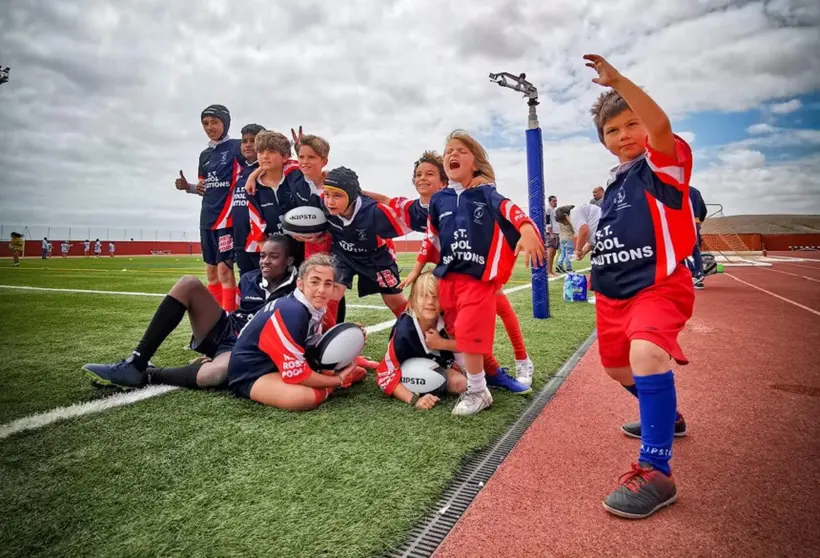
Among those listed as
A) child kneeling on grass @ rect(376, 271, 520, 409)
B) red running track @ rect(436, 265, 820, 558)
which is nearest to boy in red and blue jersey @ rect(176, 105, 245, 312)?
child kneeling on grass @ rect(376, 271, 520, 409)

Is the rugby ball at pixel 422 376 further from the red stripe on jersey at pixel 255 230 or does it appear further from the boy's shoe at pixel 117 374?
the red stripe on jersey at pixel 255 230

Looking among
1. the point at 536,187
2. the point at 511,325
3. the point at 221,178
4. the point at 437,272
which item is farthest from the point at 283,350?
the point at 536,187

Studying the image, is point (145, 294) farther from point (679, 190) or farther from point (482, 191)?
point (679, 190)

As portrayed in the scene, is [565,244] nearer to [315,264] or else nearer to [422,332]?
[422,332]

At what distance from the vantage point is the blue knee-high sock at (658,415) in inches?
76.9

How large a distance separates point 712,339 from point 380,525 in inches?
192

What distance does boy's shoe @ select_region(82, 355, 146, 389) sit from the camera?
333cm

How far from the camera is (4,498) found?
1902 mm

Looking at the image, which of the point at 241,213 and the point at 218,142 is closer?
the point at 241,213

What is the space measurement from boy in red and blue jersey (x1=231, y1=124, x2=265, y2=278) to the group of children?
0.02 meters

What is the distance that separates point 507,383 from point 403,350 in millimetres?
820

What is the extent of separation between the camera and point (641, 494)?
1.84 m

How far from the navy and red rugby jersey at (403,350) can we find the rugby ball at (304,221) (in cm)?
122

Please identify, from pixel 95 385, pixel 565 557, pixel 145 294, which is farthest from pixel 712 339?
pixel 145 294
